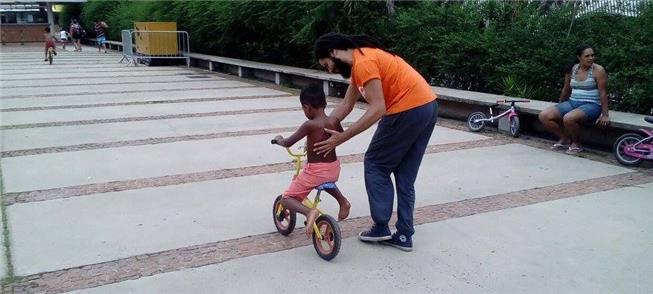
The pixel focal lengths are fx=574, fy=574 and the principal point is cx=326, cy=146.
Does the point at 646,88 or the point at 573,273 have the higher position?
the point at 646,88

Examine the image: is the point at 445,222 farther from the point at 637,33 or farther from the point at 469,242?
the point at 637,33

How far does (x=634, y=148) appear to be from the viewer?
20.1 ft

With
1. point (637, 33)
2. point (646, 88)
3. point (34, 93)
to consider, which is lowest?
point (34, 93)

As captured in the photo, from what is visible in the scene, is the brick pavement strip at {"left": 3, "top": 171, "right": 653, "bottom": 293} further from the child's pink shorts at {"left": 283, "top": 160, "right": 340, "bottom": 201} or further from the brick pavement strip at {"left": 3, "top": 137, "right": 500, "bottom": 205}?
the brick pavement strip at {"left": 3, "top": 137, "right": 500, "bottom": 205}

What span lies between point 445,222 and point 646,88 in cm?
417

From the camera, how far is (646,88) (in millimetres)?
7086

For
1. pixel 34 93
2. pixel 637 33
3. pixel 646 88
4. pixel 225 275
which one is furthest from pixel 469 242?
pixel 34 93

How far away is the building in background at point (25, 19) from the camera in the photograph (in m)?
39.9

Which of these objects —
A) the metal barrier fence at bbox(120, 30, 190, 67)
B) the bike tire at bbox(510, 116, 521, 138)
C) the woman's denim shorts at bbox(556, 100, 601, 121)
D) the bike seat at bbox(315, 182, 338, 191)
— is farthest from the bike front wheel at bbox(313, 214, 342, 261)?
the metal barrier fence at bbox(120, 30, 190, 67)

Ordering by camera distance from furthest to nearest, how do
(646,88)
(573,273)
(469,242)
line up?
(646,88), (469,242), (573,273)

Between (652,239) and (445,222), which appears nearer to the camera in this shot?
(652,239)

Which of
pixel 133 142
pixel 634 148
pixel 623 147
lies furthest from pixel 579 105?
pixel 133 142

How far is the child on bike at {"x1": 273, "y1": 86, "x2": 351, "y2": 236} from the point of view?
3.65m

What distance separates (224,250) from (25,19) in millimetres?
44194
